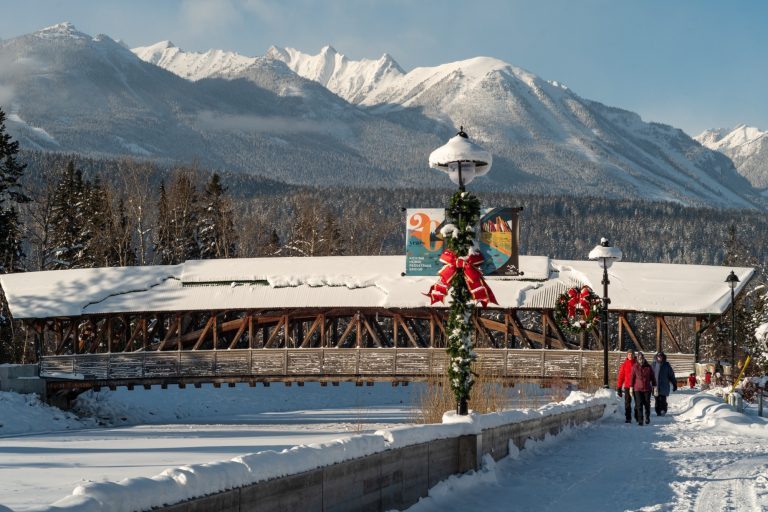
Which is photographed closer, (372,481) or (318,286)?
(372,481)

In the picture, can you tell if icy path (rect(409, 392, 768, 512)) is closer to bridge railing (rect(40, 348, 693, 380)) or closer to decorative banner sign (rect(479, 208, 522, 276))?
bridge railing (rect(40, 348, 693, 380))

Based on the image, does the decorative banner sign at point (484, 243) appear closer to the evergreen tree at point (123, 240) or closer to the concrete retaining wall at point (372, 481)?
the evergreen tree at point (123, 240)

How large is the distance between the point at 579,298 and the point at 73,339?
1770 centimetres

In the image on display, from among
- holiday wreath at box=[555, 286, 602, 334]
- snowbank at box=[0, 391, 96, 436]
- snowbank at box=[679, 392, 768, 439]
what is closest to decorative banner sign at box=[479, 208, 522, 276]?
holiday wreath at box=[555, 286, 602, 334]

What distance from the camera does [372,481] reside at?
8.77 m

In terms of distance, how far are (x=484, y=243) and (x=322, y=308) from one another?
564cm

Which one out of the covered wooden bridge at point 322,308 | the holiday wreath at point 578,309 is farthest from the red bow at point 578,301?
the covered wooden bridge at point 322,308

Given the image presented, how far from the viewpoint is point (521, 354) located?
103 feet

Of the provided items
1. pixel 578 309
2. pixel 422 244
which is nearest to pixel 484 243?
pixel 422 244

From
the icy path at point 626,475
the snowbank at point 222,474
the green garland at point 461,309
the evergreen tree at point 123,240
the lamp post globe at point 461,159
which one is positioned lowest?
the icy path at point 626,475

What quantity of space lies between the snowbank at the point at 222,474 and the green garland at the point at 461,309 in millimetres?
2390

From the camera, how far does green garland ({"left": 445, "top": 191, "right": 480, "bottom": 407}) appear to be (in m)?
12.9

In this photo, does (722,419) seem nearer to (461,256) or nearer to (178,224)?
(461,256)

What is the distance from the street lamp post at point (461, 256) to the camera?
12.9m
